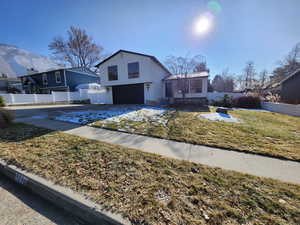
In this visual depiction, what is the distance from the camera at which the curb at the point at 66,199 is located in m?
1.52

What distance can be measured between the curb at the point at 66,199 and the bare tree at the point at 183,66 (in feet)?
45.0

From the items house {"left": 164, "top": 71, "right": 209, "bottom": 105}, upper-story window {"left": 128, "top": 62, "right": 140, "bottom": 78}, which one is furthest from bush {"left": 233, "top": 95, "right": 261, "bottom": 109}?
upper-story window {"left": 128, "top": 62, "right": 140, "bottom": 78}

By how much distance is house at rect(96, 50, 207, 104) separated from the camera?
1341 centimetres

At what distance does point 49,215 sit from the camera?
1706mm

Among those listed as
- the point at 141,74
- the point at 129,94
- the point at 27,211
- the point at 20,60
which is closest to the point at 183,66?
the point at 141,74

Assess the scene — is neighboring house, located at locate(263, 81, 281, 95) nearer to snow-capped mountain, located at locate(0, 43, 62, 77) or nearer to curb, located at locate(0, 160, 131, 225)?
curb, located at locate(0, 160, 131, 225)

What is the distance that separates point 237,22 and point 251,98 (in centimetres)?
766

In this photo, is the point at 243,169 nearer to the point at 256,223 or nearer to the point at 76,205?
the point at 256,223

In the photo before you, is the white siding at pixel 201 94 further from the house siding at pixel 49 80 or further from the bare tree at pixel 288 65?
the bare tree at pixel 288 65

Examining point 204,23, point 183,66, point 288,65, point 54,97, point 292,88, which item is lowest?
point 54,97

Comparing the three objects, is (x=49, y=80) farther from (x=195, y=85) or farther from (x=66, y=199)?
(x=66, y=199)

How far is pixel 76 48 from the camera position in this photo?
84.2 ft

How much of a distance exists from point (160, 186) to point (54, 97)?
61.9 ft

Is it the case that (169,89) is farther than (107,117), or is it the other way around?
(169,89)
